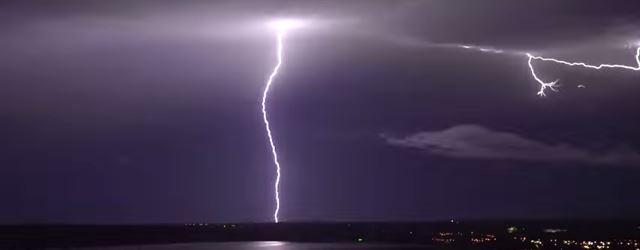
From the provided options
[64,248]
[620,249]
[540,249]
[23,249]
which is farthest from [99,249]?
[620,249]

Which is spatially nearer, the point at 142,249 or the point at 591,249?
the point at 591,249

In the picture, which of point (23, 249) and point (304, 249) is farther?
point (304, 249)

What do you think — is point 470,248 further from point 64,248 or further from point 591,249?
point 64,248

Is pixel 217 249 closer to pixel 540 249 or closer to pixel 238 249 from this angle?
pixel 238 249

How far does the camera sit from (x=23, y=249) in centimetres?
8750

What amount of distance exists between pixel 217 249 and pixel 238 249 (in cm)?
233

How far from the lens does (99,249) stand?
9494 centimetres

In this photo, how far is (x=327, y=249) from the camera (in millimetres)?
94000

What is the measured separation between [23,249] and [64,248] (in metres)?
6.42

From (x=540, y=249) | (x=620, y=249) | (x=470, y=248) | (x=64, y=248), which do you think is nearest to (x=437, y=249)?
(x=470, y=248)

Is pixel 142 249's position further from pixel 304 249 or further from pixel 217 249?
pixel 304 249

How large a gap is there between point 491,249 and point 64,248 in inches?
1634

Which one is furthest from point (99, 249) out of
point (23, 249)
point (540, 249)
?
point (540, 249)

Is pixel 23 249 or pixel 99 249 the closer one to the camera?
pixel 23 249
